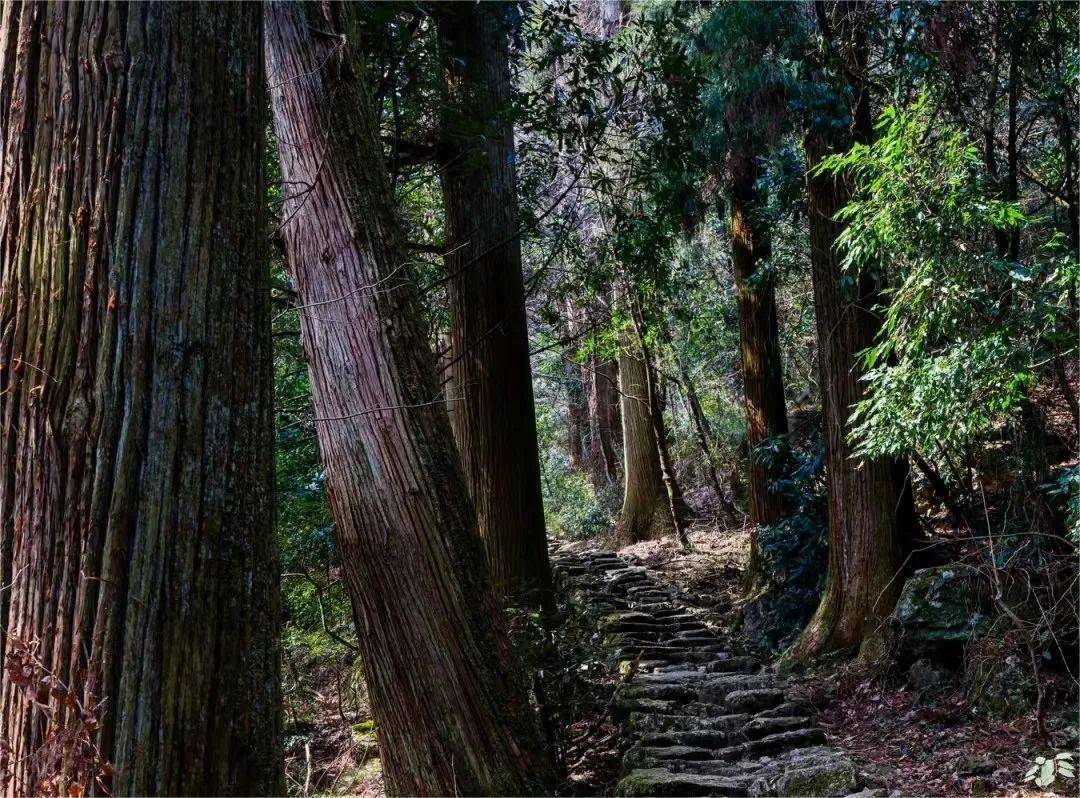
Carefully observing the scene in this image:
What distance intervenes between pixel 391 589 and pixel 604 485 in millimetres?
16815

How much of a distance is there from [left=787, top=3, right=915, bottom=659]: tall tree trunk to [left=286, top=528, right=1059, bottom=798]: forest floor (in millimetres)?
572

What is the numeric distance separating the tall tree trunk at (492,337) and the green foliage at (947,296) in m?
2.82

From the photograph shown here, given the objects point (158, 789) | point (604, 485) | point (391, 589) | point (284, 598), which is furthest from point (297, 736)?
point (604, 485)

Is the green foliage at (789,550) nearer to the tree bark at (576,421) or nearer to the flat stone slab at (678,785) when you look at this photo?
the flat stone slab at (678,785)

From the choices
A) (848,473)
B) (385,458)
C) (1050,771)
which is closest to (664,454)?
(848,473)

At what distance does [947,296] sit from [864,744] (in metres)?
3.27

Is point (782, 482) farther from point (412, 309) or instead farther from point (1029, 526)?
point (412, 309)

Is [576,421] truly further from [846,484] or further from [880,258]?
[880,258]

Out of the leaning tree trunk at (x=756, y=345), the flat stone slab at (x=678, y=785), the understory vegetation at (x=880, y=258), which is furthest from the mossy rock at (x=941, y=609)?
the leaning tree trunk at (x=756, y=345)

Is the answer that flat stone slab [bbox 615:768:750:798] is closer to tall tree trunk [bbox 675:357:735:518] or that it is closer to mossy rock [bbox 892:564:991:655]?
mossy rock [bbox 892:564:991:655]

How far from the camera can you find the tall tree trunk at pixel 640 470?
15.0 m

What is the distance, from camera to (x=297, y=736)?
6805 mm

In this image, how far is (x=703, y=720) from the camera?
19.7ft

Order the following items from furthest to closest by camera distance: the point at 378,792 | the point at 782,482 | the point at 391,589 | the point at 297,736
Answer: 1. the point at 782,482
2. the point at 297,736
3. the point at 378,792
4. the point at 391,589
